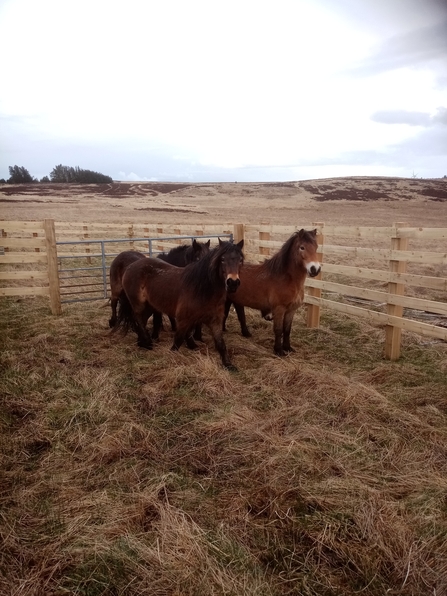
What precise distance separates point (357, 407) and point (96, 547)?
2.47 meters

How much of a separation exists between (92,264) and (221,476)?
37.4 feet

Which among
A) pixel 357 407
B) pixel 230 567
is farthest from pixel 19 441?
pixel 357 407

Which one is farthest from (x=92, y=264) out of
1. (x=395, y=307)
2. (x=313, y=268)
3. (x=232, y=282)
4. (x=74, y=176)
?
(x=74, y=176)

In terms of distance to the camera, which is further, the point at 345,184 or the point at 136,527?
the point at 345,184

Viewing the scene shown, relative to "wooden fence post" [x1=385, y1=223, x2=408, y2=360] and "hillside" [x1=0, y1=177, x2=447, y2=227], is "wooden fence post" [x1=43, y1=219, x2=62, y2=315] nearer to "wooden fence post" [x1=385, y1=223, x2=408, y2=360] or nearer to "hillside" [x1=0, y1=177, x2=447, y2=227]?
"wooden fence post" [x1=385, y1=223, x2=408, y2=360]

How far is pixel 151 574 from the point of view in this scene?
74.6 inches

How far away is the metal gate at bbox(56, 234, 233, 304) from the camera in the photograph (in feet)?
27.3

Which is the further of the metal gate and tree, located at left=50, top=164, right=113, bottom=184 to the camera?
tree, located at left=50, top=164, right=113, bottom=184

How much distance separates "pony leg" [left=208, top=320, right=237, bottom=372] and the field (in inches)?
4.9

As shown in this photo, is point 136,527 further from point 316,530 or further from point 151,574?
point 316,530

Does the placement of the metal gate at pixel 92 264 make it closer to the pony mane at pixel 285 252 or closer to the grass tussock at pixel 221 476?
the pony mane at pixel 285 252

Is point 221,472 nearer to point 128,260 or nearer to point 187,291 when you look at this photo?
point 187,291

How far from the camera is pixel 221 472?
2748 mm

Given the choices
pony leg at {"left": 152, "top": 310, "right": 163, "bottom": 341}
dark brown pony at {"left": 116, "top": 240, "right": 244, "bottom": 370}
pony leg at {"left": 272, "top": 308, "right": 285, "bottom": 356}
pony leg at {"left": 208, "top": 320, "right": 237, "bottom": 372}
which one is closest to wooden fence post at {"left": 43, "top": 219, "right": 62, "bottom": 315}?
dark brown pony at {"left": 116, "top": 240, "right": 244, "bottom": 370}
